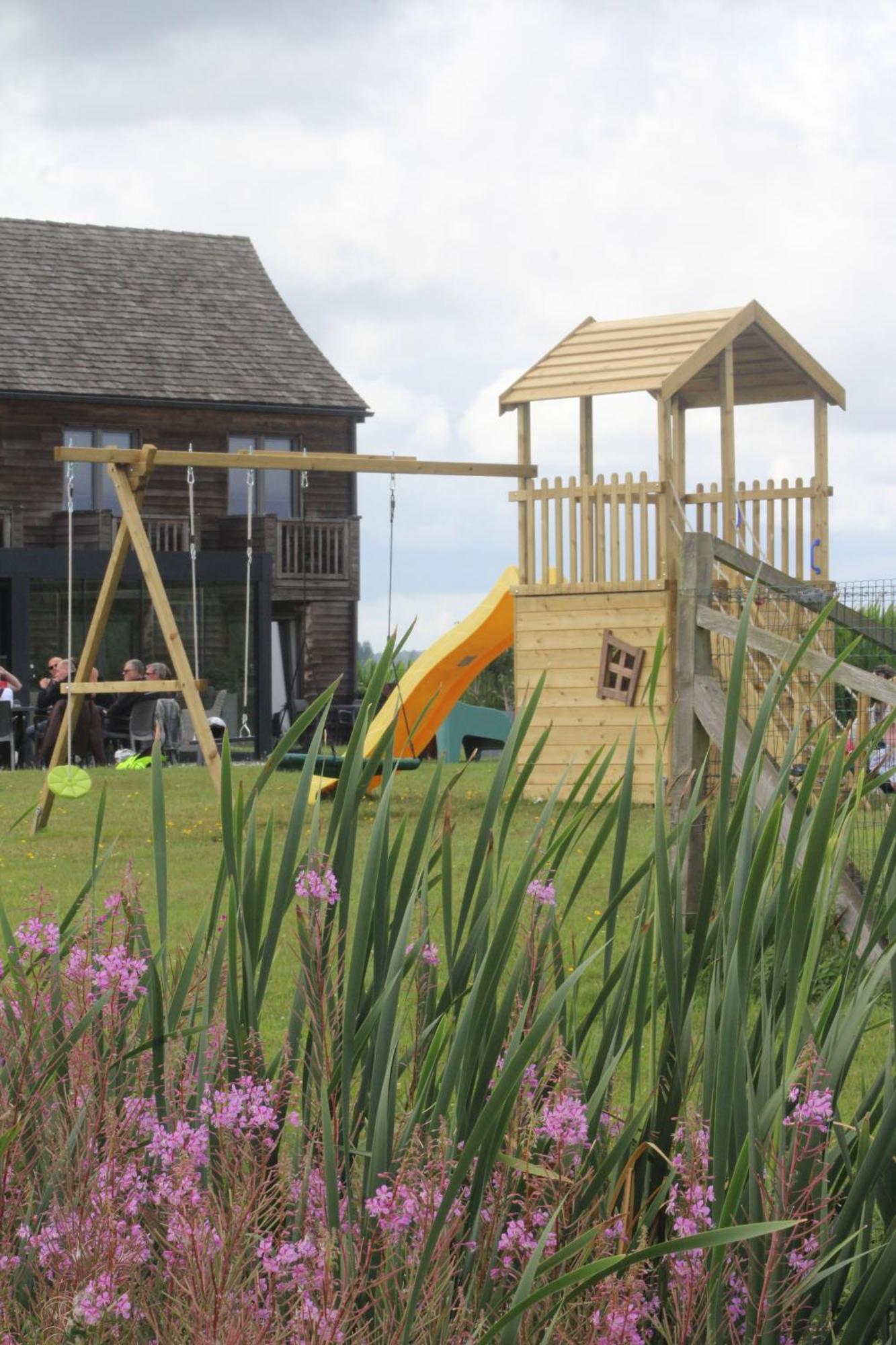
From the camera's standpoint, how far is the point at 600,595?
1416cm

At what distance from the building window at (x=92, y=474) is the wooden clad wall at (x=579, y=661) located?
1652cm

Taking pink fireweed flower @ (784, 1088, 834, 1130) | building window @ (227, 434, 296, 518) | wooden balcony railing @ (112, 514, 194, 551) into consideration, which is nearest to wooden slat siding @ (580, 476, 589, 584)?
pink fireweed flower @ (784, 1088, 834, 1130)

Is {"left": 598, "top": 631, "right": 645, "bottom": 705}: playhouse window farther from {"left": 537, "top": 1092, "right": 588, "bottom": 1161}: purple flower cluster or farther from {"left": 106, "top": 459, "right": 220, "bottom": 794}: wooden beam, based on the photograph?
{"left": 537, "top": 1092, "right": 588, "bottom": 1161}: purple flower cluster

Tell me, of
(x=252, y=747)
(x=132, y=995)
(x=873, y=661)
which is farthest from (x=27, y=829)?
(x=252, y=747)

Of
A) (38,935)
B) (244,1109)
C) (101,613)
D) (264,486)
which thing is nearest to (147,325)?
(264,486)

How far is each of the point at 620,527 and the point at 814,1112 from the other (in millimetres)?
12491

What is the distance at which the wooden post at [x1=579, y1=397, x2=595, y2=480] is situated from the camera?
47.6 ft

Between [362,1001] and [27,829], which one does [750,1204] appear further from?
[27,829]

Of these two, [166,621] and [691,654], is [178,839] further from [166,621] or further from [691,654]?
[691,654]

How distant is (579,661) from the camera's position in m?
14.3

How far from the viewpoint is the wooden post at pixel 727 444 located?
14.4 meters

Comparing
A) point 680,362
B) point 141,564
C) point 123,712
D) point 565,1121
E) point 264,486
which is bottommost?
point 565,1121

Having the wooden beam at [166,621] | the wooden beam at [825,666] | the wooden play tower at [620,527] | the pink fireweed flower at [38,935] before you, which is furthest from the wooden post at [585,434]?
the pink fireweed flower at [38,935]

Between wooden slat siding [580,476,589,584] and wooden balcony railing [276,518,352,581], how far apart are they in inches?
624
